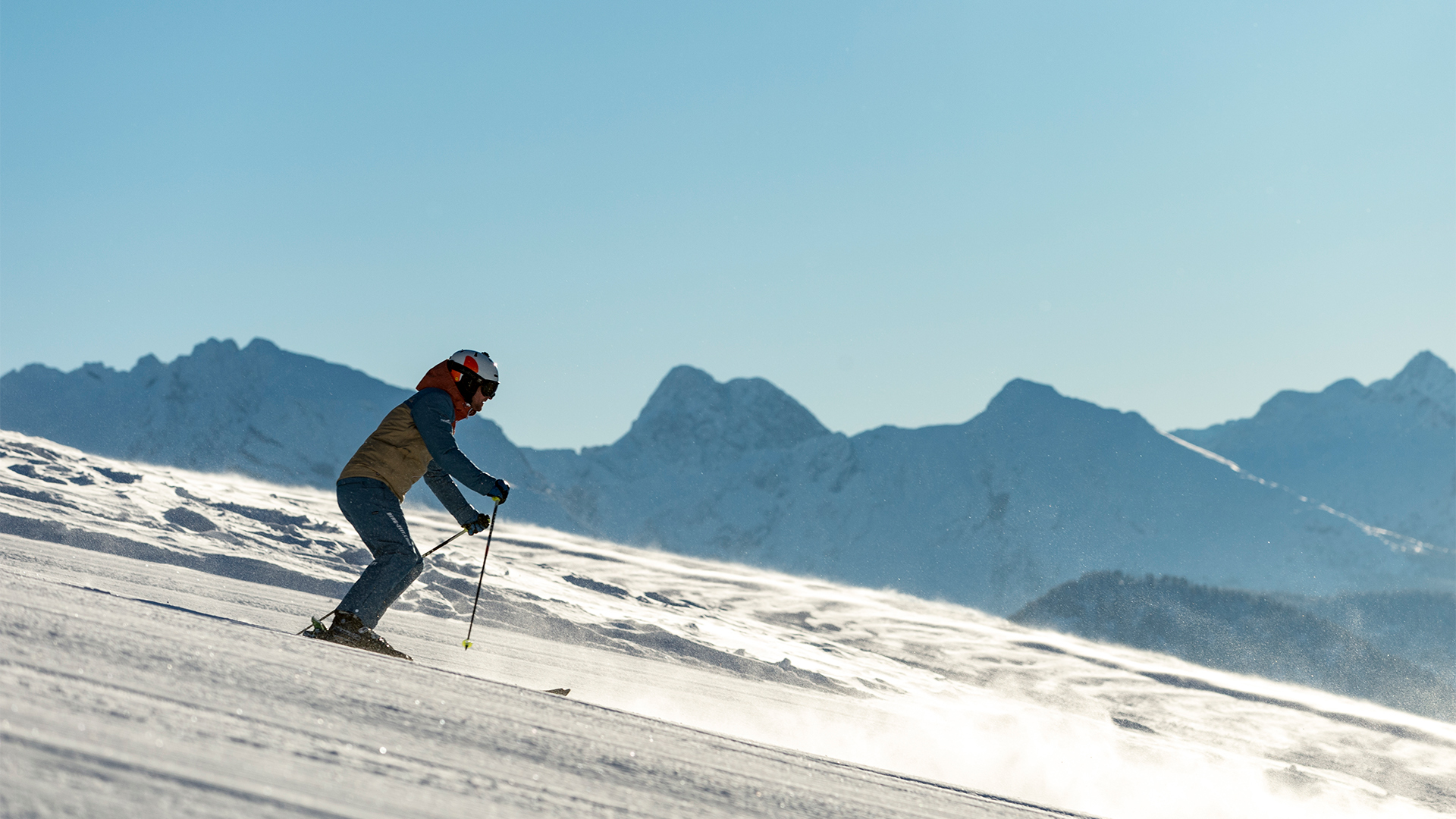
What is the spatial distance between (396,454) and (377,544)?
48cm

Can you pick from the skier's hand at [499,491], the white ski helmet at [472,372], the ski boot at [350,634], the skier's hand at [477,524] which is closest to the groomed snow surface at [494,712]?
the ski boot at [350,634]

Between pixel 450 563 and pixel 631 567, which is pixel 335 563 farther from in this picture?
pixel 631 567

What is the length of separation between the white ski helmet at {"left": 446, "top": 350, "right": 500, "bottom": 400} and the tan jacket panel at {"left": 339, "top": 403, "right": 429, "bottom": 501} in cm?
32

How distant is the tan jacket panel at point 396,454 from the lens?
4898mm

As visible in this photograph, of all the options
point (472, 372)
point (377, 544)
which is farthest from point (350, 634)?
point (472, 372)

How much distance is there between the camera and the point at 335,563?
39.5ft

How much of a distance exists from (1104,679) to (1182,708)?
225cm

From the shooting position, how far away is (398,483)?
496 centimetres

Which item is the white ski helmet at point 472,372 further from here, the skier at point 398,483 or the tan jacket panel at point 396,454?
the tan jacket panel at point 396,454

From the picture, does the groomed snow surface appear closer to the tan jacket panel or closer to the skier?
the skier

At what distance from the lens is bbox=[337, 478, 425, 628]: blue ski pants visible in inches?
189

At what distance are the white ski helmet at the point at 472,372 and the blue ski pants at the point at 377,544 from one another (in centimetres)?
68

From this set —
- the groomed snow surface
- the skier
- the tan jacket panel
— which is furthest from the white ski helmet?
the groomed snow surface

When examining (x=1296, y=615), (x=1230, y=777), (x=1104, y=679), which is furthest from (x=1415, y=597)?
(x=1230, y=777)
